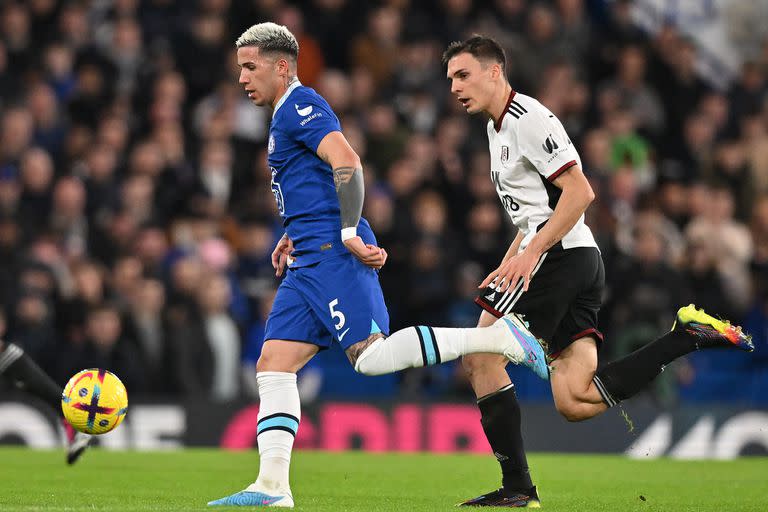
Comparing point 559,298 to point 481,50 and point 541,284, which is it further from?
point 481,50

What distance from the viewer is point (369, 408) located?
525 inches

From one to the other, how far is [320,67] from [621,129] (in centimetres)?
358

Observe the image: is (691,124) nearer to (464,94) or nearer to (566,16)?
(566,16)

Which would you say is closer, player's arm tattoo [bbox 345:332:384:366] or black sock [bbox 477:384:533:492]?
player's arm tattoo [bbox 345:332:384:366]

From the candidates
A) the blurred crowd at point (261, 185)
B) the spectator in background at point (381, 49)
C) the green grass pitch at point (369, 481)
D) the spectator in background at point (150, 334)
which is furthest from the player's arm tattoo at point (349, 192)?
the spectator in background at point (381, 49)

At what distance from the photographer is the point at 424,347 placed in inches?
270

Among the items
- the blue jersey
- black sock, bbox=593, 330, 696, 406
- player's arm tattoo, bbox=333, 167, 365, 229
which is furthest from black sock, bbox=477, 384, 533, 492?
player's arm tattoo, bbox=333, 167, 365, 229

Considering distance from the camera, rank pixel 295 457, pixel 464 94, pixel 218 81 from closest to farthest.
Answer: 1. pixel 464 94
2. pixel 295 457
3. pixel 218 81

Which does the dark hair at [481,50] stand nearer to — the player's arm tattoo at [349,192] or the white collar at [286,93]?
the white collar at [286,93]

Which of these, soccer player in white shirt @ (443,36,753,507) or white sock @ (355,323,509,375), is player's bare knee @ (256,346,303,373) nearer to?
white sock @ (355,323,509,375)

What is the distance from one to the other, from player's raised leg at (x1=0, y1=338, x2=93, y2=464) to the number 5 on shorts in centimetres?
323

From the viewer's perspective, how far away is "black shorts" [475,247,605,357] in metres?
7.31

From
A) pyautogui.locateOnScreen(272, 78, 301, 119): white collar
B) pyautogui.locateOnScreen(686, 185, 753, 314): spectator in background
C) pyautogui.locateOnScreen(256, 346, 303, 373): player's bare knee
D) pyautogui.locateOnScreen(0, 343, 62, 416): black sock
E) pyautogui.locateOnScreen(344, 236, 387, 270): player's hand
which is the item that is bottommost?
pyautogui.locateOnScreen(256, 346, 303, 373): player's bare knee

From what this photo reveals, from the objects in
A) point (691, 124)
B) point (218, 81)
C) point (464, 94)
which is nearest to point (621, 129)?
point (691, 124)
